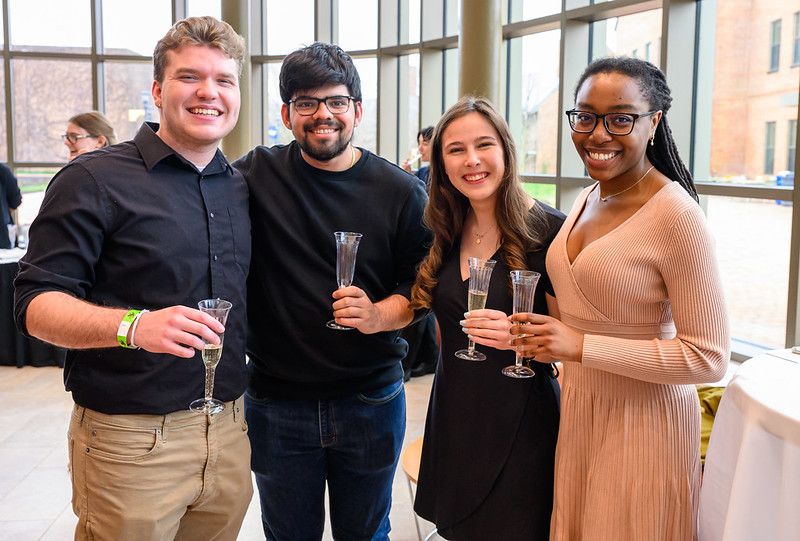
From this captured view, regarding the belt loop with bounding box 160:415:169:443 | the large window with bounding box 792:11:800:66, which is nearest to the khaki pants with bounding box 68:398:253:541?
the belt loop with bounding box 160:415:169:443

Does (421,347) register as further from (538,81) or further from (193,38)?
(193,38)

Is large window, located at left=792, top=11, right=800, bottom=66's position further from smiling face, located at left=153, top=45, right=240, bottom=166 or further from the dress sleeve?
smiling face, located at left=153, top=45, right=240, bottom=166

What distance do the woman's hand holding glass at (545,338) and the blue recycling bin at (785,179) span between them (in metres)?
2.85


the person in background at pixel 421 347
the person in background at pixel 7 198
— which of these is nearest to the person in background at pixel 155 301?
the person in background at pixel 421 347

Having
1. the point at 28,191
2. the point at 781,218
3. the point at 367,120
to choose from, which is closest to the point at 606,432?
the point at 781,218

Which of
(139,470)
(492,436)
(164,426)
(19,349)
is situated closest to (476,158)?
(492,436)

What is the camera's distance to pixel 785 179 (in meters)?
4.05

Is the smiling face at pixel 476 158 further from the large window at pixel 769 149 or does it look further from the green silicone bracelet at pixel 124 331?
the large window at pixel 769 149

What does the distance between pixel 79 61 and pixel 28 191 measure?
1.86 m

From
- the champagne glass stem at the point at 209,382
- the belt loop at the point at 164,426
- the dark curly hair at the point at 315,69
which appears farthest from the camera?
the dark curly hair at the point at 315,69

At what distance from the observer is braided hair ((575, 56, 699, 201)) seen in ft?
5.76

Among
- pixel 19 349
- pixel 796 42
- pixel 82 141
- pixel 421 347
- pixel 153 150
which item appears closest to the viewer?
pixel 153 150

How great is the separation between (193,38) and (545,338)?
1229 mm

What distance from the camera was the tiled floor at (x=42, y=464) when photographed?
11.5 feet
